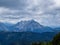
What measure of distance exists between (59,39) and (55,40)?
81.0 inches

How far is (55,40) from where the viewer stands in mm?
80750

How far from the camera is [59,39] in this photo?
268ft

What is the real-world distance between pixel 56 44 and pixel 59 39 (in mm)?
3390

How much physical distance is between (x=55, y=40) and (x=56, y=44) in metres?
2.09

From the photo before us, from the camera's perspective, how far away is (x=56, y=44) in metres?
79.3
